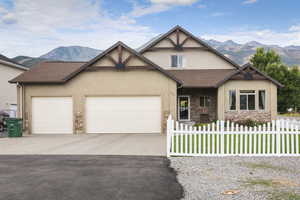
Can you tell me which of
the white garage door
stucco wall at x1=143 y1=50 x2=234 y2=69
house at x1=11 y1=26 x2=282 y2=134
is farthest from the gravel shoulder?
stucco wall at x1=143 y1=50 x2=234 y2=69

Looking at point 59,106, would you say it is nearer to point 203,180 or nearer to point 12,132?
point 12,132

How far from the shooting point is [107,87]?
1576cm

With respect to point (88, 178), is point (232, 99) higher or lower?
higher

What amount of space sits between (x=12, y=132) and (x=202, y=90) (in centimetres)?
1346

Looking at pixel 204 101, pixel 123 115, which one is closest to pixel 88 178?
pixel 123 115

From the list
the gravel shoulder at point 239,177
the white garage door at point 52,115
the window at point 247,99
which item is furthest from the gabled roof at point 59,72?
the gravel shoulder at point 239,177

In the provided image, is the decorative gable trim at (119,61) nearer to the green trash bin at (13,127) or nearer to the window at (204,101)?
the green trash bin at (13,127)

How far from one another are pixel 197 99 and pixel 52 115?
35.3ft

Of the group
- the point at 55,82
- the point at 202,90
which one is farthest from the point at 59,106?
the point at 202,90

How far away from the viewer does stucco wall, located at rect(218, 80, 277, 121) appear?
61.1ft

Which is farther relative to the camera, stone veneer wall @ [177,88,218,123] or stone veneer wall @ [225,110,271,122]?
stone veneer wall @ [177,88,218,123]

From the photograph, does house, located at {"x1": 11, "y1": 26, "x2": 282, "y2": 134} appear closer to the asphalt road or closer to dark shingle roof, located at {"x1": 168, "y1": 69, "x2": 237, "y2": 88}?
dark shingle roof, located at {"x1": 168, "y1": 69, "x2": 237, "y2": 88}

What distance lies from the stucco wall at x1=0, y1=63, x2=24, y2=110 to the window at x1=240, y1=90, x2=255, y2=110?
798 inches

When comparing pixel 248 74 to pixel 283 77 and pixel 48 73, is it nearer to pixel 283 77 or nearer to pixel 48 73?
pixel 48 73
